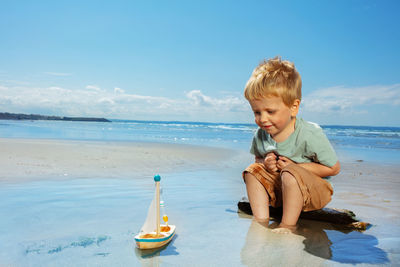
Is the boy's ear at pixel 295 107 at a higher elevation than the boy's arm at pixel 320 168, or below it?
higher

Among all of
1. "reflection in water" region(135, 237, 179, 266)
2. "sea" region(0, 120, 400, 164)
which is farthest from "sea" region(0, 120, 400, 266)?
"sea" region(0, 120, 400, 164)

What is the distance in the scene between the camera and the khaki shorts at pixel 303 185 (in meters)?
2.71

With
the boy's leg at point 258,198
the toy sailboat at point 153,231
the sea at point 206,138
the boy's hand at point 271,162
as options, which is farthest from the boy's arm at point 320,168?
the sea at point 206,138

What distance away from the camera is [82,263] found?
6.87ft

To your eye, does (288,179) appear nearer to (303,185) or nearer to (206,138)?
(303,185)

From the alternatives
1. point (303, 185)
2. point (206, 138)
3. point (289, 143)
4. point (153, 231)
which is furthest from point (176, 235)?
point (206, 138)

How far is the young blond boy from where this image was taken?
8.63 ft

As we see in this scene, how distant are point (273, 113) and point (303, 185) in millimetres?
649

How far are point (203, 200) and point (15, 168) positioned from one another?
161 inches

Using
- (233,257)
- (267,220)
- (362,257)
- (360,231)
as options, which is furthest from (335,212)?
(233,257)

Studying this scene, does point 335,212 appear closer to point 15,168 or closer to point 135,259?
point 135,259

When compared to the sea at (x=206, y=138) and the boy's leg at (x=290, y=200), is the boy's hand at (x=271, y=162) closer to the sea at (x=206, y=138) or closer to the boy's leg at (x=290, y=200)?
the boy's leg at (x=290, y=200)

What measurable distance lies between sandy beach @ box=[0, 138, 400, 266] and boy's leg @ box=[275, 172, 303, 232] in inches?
5.2

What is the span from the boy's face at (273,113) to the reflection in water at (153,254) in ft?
4.06
